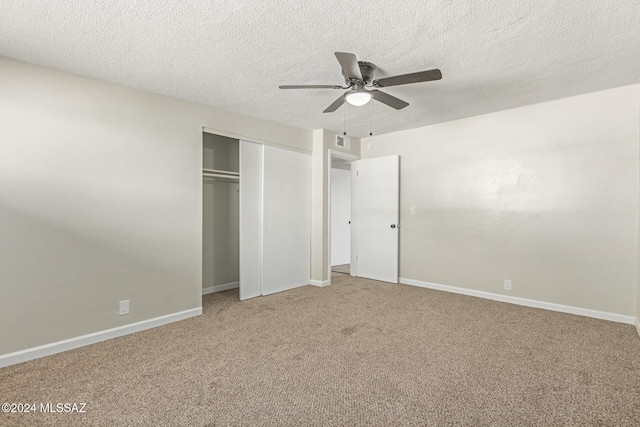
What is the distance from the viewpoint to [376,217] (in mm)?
5098

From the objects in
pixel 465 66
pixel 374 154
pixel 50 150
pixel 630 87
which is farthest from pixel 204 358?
pixel 630 87

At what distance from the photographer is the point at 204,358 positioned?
2.39 m

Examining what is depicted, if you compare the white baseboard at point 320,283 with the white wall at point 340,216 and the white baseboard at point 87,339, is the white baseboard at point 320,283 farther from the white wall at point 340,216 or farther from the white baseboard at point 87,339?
the white wall at point 340,216

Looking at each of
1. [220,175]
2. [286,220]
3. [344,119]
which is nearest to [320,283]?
[286,220]

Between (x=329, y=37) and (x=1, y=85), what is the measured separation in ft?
8.33

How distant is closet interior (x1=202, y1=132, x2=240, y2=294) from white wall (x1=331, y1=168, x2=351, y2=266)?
2.66 metres

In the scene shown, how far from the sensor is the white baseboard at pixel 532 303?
124 inches

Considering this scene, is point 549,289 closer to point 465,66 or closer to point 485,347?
point 485,347

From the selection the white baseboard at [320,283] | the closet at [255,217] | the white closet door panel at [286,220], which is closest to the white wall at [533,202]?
the white baseboard at [320,283]

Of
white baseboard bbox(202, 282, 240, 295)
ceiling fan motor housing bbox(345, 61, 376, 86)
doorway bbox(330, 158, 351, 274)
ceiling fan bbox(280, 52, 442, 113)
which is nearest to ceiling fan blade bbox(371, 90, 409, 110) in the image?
ceiling fan bbox(280, 52, 442, 113)

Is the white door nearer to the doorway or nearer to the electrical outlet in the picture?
the doorway

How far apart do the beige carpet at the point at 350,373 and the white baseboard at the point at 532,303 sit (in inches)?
5.6

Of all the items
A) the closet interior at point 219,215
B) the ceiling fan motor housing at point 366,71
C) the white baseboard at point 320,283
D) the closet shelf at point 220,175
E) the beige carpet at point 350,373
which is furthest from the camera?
the white baseboard at point 320,283

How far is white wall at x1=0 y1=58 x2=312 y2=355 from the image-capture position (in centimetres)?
239
